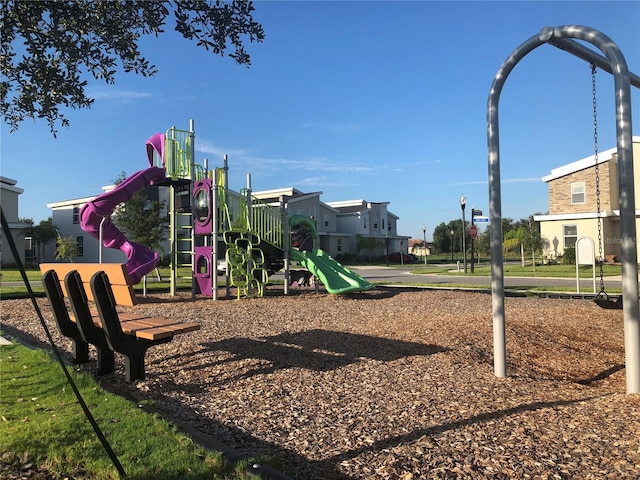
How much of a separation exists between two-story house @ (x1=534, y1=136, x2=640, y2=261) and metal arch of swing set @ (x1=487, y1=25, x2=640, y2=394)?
29.0 meters

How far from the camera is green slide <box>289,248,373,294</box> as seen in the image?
1377 cm

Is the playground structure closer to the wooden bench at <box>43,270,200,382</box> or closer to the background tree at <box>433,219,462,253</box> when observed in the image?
the wooden bench at <box>43,270,200,382</box>

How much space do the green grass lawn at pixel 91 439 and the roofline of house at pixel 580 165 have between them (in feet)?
107

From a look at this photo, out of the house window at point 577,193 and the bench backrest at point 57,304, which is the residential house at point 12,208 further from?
the house window at point 577,193

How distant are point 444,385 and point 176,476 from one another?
2760 mm

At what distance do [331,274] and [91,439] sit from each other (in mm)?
11213

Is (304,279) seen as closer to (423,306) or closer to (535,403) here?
(423,306)

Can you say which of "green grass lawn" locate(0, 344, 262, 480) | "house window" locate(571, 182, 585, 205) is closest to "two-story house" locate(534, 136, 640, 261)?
"house window" locate(571, 182, 585, 205)

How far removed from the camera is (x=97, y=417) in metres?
3.83

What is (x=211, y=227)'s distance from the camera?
1445 centimetres

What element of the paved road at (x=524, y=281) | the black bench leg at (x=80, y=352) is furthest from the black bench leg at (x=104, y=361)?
the paved road at (x=524, y=281)

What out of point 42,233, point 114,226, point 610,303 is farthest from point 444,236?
point 610,303

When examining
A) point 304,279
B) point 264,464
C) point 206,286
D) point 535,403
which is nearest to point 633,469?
point 535,403

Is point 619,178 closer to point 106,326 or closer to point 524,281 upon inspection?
point 106,326
